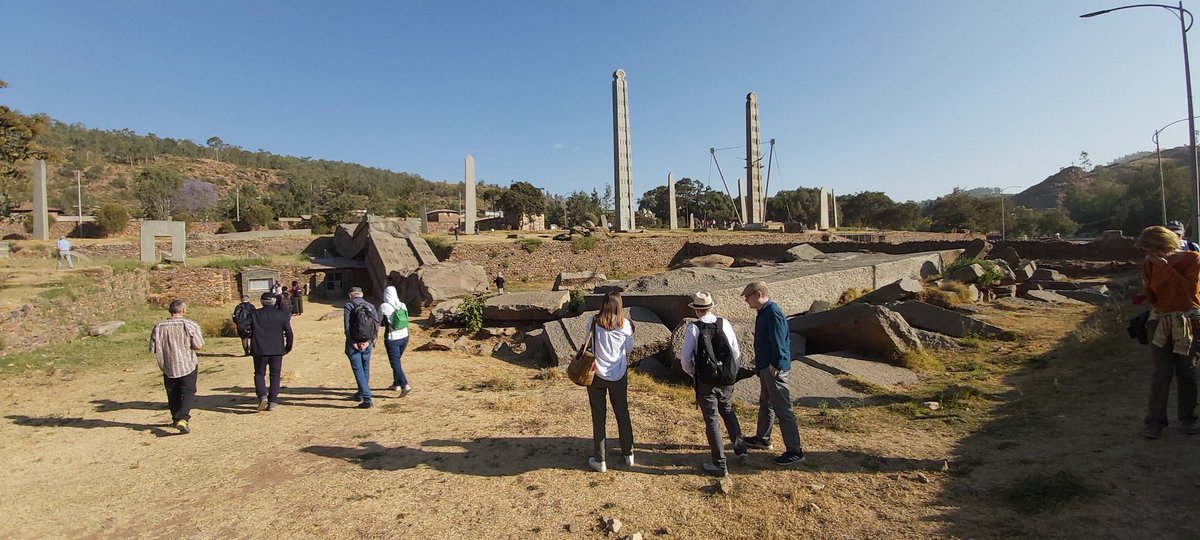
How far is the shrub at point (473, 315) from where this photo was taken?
11874mm

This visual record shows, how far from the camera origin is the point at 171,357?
5969mm

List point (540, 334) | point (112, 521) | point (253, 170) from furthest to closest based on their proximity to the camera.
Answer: point (253, 170) < point (540, 334) < point (112, 521)

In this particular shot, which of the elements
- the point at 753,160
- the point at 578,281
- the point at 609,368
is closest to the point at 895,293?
the point at 609,368

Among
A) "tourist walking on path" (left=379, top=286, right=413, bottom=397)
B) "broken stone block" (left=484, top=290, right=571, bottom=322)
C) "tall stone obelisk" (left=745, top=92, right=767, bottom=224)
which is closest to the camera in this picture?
"tourist walking on path" (left=379, top=286, right=413, bottom=397)

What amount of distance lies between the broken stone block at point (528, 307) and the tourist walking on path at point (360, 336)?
4.89 m

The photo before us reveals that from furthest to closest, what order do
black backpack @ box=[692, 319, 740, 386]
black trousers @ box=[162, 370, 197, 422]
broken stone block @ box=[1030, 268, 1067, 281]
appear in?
1. broken stone block @ box=[1030, 268, 1067, 281]
2. black trousers @ box=[162, 370, 197, 422]
3. black backpack @ box=[692, 319, 740, 386]

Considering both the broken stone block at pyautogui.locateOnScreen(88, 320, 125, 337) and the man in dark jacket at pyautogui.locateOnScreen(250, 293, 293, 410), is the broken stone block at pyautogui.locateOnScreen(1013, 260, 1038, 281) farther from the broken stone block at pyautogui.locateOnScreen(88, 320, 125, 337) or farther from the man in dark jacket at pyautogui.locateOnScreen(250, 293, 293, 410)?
the broken stone block at pyautogui.locateOnScreen(88, 320, 125, 337)

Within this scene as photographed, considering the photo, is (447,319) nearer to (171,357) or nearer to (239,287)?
(171,357)

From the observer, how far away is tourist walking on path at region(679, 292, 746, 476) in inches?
173

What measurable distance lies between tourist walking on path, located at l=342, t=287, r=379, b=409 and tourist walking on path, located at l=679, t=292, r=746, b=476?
419cm

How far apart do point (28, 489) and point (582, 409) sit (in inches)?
199

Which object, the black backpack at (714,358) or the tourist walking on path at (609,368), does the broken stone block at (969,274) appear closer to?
the black backpack at (714,358)

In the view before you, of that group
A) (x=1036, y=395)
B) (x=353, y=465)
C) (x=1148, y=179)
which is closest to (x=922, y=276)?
(x=1036, y=395)

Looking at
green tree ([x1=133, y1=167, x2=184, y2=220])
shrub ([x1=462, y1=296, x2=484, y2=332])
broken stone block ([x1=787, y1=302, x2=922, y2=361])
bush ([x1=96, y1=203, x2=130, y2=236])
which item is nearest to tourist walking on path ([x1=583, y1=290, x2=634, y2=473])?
broken stone block ([x1=787, y1=302, x2=922, y2=361])
